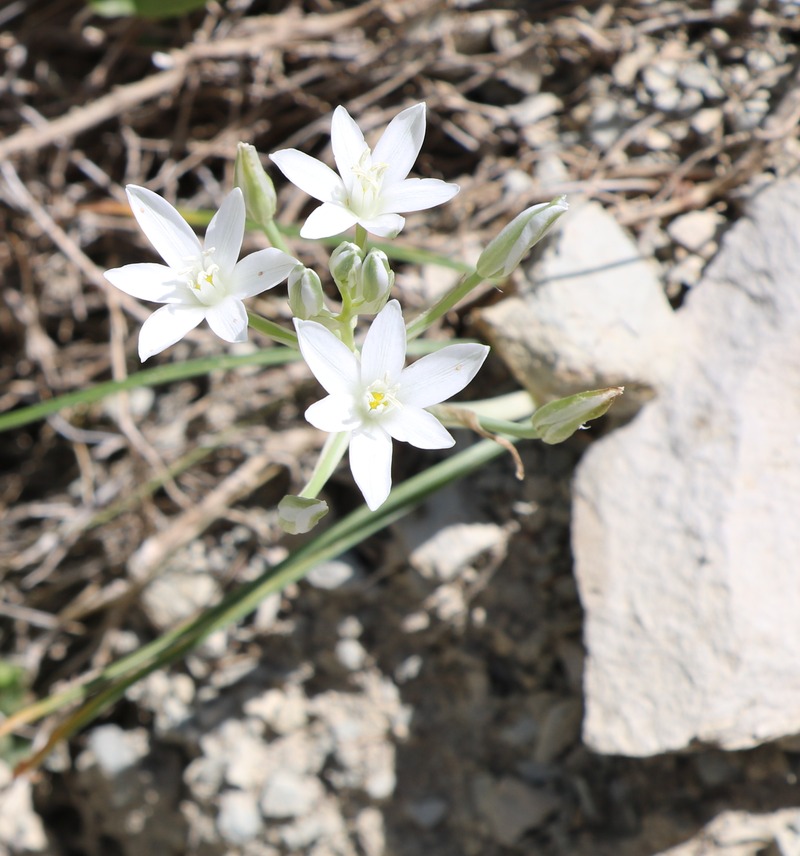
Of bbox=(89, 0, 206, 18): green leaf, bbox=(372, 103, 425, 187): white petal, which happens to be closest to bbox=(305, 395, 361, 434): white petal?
bbox=(372, 103, 425, 187): white petal

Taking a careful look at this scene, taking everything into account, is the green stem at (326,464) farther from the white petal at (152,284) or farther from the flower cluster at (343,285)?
the white petal at (152,284)

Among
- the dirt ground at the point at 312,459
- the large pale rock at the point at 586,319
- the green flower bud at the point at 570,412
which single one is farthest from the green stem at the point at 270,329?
the dirt ground at the point at 312,459

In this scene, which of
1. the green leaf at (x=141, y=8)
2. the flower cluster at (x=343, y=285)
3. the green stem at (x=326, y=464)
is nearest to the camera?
the flower cluster at (x=343, y=285)

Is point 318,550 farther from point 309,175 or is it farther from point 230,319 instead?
point 309,175

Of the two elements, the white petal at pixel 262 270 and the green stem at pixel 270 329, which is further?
the green stem at pixel 270 329

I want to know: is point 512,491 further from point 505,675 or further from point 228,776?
point 228,776

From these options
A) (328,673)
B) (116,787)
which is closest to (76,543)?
(116,787)

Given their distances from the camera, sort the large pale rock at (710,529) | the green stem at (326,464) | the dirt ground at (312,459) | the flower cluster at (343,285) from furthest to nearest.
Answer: the dirt ground at (312,459)
the large pale rock at (710,529)
the green stem at (326,464)
the flower cluster at (343,285)

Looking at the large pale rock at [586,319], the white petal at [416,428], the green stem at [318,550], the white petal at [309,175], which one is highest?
the white petal at [309,175]
